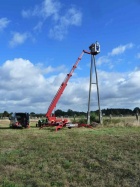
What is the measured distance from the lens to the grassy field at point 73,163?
11.0 meters

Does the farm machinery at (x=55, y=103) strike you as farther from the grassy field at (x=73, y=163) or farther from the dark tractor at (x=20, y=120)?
the grassy field at (x=73, y=163)

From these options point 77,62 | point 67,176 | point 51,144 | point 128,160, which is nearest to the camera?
point 67,176

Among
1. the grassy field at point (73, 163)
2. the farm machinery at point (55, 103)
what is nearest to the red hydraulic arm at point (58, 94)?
the farm machinery at point (55, 103)

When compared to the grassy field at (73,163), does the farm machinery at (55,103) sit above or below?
above

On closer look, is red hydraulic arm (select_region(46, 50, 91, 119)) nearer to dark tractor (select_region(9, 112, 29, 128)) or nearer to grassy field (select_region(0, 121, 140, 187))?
dark tractor (select_region(9, 112, 29, 128))

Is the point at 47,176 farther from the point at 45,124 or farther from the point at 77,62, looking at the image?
the point at 77,62

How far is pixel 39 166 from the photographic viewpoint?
12.9m

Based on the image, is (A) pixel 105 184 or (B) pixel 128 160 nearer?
(A) pixel 105 184

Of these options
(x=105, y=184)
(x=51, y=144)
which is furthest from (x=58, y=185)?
(x=51, y=144)

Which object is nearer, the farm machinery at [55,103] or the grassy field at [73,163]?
the grassy field at [73,163]

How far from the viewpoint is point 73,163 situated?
12.9 m

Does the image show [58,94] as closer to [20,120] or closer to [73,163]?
[20,120]

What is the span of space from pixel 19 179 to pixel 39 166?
4.55ft

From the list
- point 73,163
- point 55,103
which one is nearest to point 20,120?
point 55,103
